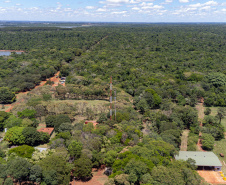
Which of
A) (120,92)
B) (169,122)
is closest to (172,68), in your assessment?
(120,92)

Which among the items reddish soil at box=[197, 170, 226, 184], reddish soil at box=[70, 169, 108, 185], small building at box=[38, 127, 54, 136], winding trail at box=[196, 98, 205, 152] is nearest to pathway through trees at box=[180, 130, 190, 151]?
winding trail at box=[196, 98, 205, 152]

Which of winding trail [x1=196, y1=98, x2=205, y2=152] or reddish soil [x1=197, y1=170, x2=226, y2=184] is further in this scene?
winding trail [x1=196, y1=98, x2=205, y2=152]

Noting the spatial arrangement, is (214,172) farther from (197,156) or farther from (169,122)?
(169,122)

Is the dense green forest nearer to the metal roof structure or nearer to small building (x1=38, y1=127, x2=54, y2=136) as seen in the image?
small building (x1=38, y1=127, x2=54, y2=136)

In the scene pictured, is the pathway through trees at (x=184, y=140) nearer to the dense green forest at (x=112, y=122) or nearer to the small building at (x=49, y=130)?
the dense green forest at (x=112, y=122)

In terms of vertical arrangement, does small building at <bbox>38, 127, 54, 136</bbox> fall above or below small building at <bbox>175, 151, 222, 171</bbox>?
above

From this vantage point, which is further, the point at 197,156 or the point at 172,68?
the point at 172,68

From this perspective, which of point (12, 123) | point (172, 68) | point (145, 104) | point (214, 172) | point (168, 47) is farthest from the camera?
point (168, 47)
